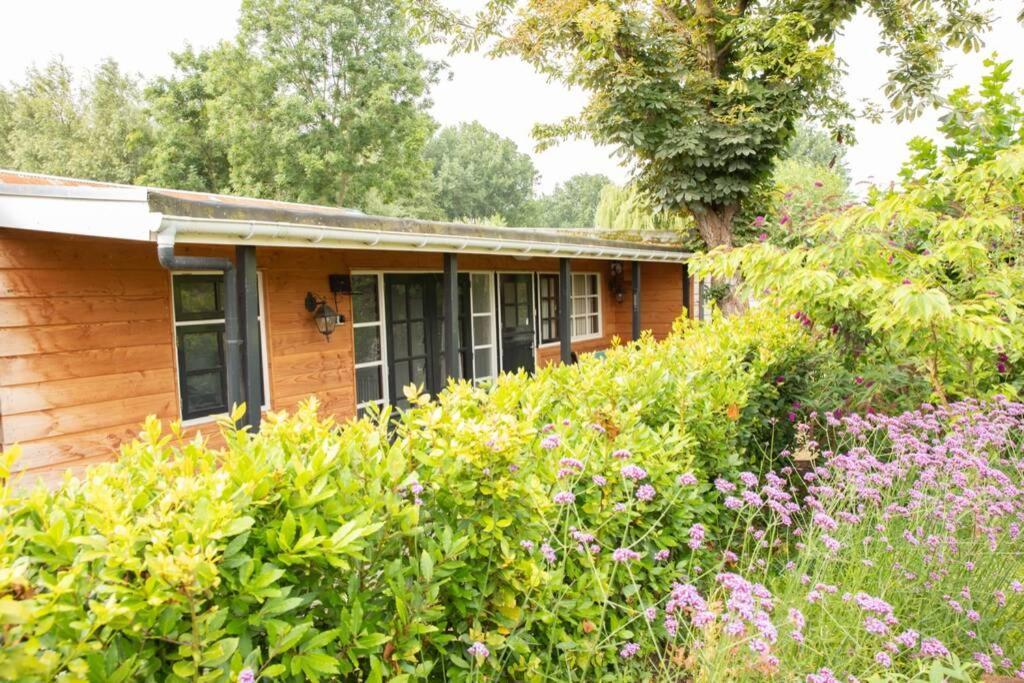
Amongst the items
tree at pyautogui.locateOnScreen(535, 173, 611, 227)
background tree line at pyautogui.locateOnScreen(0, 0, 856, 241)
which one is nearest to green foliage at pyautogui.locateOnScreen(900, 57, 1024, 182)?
background tree line at pyautogui.locateOnScreen(0, 0, 856, 241)

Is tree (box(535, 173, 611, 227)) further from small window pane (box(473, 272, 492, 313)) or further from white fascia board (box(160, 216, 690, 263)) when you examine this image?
white fascia board (box(160, 216, 690, 263))

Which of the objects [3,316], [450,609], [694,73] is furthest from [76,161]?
[450,609]

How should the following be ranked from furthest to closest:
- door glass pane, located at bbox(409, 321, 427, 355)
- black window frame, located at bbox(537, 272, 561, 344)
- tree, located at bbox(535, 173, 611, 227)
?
1. tree, located at bbox(535, 173, 611, 227)
2. black window frame, located at bbox(537, 272, 561, 344)
3. door glass pane, located at bbox(409, 321, 427, 355)

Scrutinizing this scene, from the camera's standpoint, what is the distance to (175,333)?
5125mm

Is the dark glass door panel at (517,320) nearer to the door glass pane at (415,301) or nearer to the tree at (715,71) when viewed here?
the door glass pane at (415,301)

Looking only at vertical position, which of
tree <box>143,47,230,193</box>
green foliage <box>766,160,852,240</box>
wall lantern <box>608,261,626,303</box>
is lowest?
wall lantern <box>608,261,626,303</box>

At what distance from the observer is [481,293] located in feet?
28.2

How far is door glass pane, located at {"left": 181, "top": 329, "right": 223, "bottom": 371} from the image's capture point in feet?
17.2

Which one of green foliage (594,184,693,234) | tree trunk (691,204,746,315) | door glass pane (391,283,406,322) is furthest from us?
green foliage (594,184,693,234)

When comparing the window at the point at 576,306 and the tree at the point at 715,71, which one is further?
the tree at the point at 715,71

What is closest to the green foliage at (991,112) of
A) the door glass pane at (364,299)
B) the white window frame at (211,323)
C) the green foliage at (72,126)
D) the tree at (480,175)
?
the door glass pane at (364,299)

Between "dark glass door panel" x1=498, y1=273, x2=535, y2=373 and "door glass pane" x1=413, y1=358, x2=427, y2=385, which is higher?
"dark glass door panel" x1=498, y1=273, x2=535, y2=373

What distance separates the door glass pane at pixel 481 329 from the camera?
859 centimetres

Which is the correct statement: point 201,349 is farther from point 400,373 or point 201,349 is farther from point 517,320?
point 517,320
